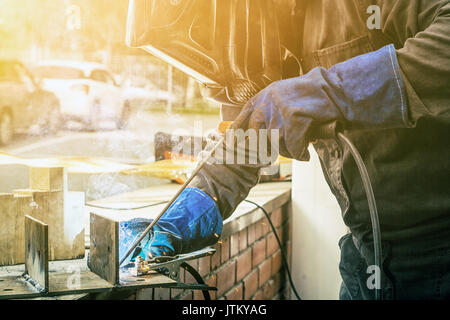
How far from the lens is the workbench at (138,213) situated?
0.63 meters

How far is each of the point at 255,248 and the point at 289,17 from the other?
83 cm

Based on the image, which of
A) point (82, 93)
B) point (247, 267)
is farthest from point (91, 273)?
point (247, 267)

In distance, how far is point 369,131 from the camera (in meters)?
0.82

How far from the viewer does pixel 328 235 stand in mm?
1641

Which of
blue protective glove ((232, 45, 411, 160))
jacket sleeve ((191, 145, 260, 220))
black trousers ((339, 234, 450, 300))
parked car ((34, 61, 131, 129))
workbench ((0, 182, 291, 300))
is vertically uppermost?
parked car ((34, 61, 131, 129))

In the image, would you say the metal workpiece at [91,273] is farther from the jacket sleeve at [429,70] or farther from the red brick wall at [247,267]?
the jacket sleeve at [429,70]

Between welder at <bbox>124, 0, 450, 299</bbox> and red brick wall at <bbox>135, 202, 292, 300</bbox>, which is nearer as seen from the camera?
welder at <bbox>124, 0, 450, 299</bbox>

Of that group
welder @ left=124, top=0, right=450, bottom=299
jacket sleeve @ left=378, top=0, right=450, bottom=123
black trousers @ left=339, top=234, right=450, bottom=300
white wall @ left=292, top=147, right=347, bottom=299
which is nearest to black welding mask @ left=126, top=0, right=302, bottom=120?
welder @ left=124, top=0, right=450, bottom=299

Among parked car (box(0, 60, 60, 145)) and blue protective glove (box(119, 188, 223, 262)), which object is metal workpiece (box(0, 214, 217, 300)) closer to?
blue protective glove (box(119, 188, 223, 262))

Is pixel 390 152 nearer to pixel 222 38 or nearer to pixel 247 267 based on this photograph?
pixel 222 38

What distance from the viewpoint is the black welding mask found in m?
0.80

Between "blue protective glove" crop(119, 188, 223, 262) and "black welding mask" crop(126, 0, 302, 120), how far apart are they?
230 mm
